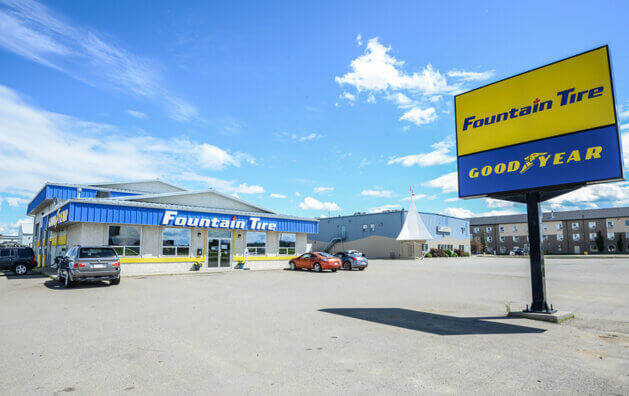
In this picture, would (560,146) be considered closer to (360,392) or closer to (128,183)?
(360,392)

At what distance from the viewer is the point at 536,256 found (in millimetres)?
9477

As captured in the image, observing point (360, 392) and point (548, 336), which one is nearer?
point (360, 392)

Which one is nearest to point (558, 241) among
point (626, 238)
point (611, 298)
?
point (626, 238)

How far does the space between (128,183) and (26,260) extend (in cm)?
1412

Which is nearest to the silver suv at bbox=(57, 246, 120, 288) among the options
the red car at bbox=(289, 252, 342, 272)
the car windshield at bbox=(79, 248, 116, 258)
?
the car windshield at bbox=(79, 248, 116, 258)

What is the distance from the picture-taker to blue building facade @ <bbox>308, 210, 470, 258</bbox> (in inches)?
2095

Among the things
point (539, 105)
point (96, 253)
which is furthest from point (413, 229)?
point (539, 105)

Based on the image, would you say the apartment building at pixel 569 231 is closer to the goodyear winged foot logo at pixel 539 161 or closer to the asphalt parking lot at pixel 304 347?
the asphalt parking lot at pixel 304 347

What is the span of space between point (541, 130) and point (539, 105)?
711 mm

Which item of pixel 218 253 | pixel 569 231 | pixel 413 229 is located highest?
pixel 413 229

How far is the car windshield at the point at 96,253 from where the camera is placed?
14.8 meters

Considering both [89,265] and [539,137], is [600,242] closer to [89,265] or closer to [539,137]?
[539,137]

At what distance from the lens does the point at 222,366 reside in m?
5.27

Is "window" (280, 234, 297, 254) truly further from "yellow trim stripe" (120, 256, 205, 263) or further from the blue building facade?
the blue building facade
